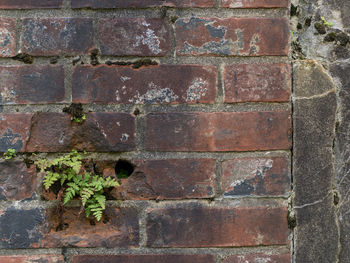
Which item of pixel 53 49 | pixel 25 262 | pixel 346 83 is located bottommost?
pixel 25 262

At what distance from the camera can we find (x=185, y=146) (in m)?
1.05

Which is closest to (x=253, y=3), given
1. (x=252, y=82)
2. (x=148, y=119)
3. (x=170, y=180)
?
(x=252, y=82)

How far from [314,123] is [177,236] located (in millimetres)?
538

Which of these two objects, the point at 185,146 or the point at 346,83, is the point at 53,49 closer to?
the point at 185,146

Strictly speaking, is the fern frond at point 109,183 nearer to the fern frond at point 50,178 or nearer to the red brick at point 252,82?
the fern frond at point 50,178

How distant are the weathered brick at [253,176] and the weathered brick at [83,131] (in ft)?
1.00

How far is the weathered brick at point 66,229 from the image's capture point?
41.2 inches

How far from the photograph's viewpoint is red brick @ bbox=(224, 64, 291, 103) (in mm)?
1053

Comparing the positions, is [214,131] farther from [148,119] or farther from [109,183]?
[109,183]

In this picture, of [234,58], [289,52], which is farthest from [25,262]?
[289,52]

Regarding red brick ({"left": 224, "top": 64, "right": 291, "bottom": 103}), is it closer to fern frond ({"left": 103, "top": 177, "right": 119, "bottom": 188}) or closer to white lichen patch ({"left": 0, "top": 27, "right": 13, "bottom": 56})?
fern frond ({"left": 103, "top": 177, "right": 119, "bottom": 188})

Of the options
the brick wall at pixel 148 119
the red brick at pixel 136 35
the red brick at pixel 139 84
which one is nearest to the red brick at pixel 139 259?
the brick wall at pixel 148 119

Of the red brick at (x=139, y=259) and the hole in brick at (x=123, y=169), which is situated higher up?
the hole in brick at (x=123, y=169)

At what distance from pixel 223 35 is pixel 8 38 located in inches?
25.0
